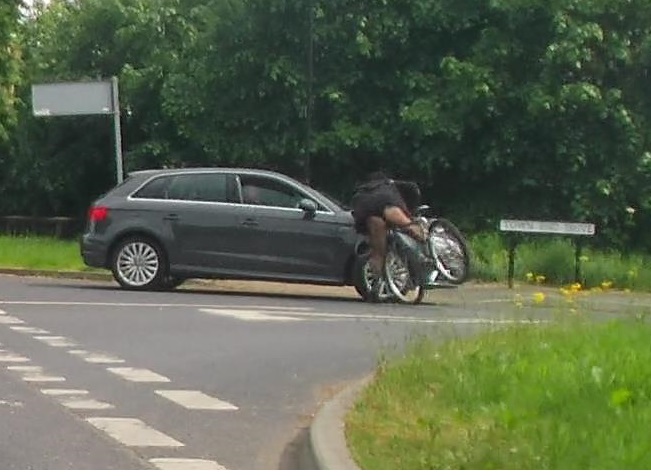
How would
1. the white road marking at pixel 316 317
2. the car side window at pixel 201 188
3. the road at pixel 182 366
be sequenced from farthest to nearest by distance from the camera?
1. the car side window at pixel 201 188
2. the white road marking at pixel 316 317
3. the road at pixel 182 366

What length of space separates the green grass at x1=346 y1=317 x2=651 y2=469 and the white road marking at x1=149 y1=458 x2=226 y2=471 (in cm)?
78

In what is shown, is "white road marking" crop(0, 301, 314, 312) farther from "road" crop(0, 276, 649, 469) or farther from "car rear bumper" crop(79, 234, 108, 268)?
"car rear bumper" crop(79, 234, 108, 268)

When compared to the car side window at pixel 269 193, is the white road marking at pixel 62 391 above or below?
below

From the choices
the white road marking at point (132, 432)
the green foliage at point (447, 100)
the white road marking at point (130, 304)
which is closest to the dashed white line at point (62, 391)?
the white road marking at point (132, 432)

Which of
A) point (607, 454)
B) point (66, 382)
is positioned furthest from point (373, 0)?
point (607, 454)

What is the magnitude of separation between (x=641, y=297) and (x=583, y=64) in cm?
925

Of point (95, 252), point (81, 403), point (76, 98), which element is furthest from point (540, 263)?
point (81, 403)

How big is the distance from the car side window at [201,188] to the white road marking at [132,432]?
10.8m

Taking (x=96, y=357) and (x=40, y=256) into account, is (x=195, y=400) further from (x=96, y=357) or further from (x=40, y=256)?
(x=40, y=256)

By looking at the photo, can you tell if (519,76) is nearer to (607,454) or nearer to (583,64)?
(583,64)

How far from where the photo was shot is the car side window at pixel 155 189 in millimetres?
20969

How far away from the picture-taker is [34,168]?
41.3m

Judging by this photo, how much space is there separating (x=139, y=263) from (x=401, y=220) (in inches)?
144

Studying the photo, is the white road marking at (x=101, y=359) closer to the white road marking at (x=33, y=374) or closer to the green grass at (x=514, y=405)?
the white road marking at (x=33, y=374)
